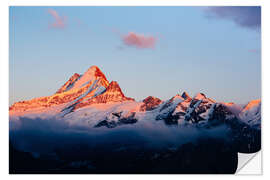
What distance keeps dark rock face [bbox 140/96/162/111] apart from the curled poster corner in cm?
288

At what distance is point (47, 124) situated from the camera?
846 cm

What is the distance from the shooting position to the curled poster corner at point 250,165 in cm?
758

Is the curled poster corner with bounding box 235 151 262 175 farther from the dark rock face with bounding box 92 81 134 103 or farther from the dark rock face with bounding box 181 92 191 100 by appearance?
the dark rock face with bounding box 92 81 134 103

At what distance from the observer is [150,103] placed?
8.76 m

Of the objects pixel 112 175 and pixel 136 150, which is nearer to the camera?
pixel 112 175

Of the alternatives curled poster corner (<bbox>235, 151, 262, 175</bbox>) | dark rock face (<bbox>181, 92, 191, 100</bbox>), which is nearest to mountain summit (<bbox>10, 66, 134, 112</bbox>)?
dark rock face (<bbox>181, 92, 191, 100</bbox>)

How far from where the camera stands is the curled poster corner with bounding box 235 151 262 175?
24.9 ft

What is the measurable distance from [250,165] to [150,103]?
3330 mm

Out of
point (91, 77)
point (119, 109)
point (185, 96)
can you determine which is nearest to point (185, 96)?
point (185, 96)
